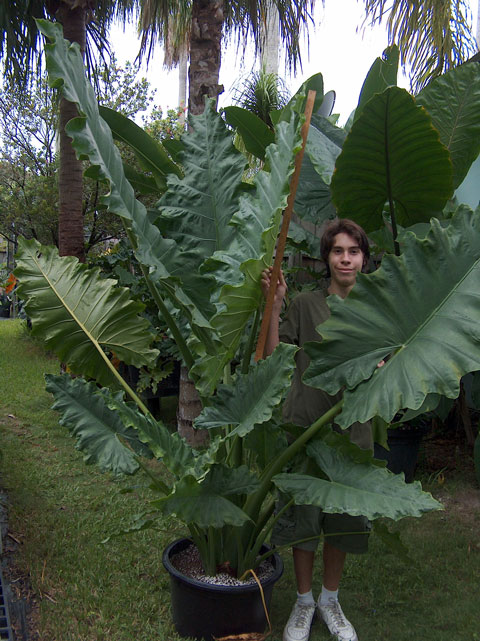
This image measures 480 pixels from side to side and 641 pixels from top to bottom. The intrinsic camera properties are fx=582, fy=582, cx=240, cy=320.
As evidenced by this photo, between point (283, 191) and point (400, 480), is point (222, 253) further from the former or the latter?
point (400, 480)

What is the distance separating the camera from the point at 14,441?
4.94 m

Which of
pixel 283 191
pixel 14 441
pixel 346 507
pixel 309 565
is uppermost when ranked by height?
pixel 283 191

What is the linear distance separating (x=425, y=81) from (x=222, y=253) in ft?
17.7

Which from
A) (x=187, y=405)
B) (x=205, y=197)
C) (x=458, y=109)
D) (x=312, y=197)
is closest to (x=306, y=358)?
(x=205, y=197)

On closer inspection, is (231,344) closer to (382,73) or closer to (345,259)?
(345,259)

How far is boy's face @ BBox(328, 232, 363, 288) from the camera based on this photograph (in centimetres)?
228

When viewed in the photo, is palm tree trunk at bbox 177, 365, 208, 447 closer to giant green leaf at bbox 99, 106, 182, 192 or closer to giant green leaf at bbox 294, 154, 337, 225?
giant green leaf at bbox 294, 154, 337, 225

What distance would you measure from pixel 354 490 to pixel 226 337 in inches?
26.7

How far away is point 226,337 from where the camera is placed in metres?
2.10

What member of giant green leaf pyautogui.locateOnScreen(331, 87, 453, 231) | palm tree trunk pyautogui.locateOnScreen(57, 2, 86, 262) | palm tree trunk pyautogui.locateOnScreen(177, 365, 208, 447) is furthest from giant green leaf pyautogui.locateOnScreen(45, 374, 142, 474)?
palm tree trunk pyautogui.locateOnScreen(57, 2, 86, 262)

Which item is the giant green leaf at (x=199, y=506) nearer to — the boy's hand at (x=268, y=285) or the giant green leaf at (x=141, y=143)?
the boy's hand at (x=268, y=285)

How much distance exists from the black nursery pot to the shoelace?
140 mm

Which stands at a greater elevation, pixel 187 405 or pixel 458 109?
pixel 458 109

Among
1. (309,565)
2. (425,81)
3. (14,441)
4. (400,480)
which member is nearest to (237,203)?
(400,480)
